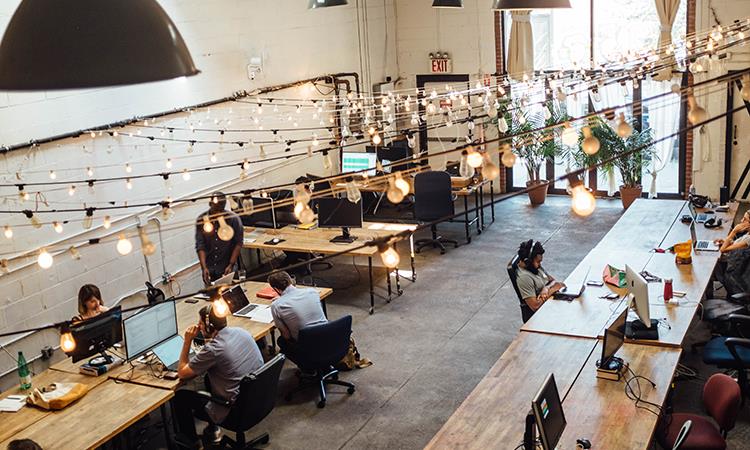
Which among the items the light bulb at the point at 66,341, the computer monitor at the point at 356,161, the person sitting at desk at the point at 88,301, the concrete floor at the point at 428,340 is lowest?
the concrete floor at the point at 428,340

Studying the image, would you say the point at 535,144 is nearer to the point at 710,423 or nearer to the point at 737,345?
the point at 737,345

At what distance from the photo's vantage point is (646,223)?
9648 mm

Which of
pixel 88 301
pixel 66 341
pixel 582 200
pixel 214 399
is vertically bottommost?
pixel 214 399

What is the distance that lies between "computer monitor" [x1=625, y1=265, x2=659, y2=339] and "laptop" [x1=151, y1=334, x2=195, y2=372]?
138 inches

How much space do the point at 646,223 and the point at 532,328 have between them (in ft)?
11.5

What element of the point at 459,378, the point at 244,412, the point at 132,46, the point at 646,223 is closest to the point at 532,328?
the point at 459,378

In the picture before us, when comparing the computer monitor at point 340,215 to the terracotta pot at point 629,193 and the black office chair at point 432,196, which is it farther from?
the terracotta pot at point 629,193

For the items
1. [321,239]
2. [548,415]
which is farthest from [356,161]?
[548,415]

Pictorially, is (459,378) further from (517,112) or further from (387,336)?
(517,112)

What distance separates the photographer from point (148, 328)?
22.5 ft

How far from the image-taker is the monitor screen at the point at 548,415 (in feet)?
15.2

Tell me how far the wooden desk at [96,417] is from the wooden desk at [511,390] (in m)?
2.23

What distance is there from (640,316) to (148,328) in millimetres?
3876

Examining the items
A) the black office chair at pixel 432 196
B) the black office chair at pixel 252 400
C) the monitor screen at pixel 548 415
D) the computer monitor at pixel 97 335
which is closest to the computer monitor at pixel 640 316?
the monitor screen at pixel 548 415
